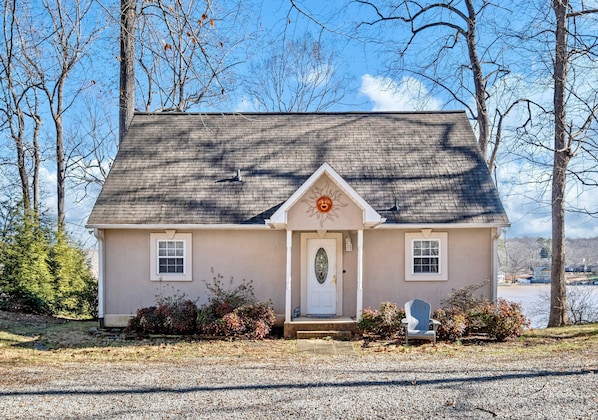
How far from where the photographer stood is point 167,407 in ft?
23.0

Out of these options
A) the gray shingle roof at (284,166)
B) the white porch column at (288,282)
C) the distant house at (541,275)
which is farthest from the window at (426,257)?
the distant house at (541,275)

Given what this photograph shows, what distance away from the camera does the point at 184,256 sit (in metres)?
14.8

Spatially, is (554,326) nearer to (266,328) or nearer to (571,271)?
(571,271)

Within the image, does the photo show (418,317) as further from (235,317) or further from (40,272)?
(40,272)

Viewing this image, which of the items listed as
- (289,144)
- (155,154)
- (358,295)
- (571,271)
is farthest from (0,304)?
(571,271)

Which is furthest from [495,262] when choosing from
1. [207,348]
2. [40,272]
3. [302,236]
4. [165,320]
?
[40,272]

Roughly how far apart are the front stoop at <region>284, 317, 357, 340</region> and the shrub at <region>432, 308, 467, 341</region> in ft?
6.84

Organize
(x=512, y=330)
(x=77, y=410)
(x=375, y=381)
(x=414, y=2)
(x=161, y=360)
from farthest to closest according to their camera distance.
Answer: (x=414, y=2) → (x=512, y=330) → (x=161, y=360) → (x=375, y=381) → (x=77, y=410)

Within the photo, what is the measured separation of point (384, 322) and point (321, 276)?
2.54m

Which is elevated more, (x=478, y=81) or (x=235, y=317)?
(x=478, y=81)

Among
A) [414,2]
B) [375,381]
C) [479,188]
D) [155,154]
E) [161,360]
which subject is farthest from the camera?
[414,2]

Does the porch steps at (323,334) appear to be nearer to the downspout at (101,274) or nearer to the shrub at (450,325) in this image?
the shrub at (450,325)

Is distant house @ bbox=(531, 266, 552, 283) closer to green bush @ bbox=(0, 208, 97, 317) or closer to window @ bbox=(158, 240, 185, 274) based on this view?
window @ bbox=(158, 240, 185, 274)

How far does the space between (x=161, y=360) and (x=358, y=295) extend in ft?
17.6
